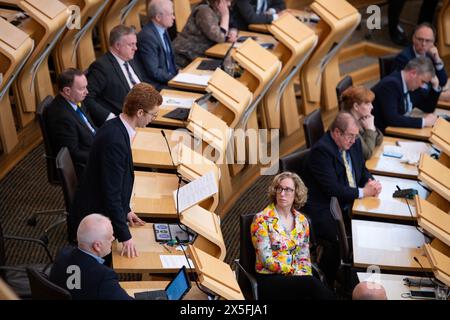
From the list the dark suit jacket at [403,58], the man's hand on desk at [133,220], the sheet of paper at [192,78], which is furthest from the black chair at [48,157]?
the dark suit jacket at [403,58]

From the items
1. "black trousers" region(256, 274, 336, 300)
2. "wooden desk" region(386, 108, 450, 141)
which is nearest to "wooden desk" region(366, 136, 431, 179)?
"wooden desk" region(386, 108, 450, 141)

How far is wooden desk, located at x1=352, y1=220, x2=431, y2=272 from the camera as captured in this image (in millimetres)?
5031

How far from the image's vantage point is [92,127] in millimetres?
5938

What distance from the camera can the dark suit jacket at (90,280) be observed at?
404 cm

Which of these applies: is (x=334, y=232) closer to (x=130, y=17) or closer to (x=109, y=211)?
(x=109, y=211)

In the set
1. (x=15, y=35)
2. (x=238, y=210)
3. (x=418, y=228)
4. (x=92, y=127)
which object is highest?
(x=15, y=35)

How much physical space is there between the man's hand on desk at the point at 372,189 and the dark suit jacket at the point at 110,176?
1732 millimetres

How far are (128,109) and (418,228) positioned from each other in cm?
197

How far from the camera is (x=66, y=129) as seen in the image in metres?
5.70

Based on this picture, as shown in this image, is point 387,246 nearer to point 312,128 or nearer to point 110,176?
point 312,128

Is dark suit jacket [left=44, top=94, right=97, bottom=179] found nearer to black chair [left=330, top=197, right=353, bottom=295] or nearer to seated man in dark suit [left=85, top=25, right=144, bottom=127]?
seated man in dark suit [left=85, top=25, right=144, bottom=127]

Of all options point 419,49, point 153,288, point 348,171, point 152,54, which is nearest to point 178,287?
point 153,288

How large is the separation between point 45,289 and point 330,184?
238 centimetres

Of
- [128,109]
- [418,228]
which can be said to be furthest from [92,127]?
[418,228]
